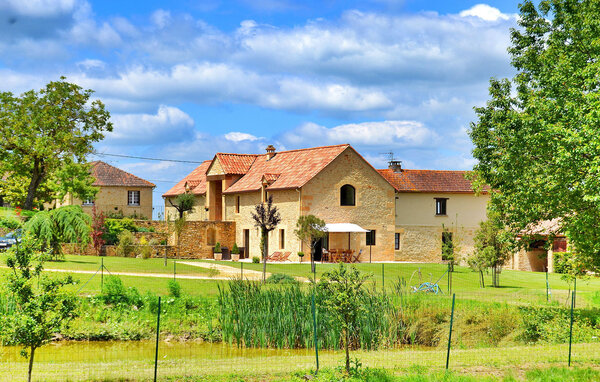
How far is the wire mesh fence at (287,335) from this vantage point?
14258 millimetres

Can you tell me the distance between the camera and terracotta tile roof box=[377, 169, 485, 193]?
49.9 meters

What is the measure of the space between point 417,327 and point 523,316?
3006mm

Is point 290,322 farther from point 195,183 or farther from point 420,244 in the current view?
point 195,183

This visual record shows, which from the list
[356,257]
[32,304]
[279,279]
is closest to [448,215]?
[356,257]

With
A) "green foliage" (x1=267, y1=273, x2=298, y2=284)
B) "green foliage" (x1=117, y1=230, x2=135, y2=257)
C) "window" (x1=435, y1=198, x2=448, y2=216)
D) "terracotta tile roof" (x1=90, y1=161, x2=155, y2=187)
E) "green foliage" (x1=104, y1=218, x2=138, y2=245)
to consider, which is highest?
"terracotta tile roof" (x1=90, y1=161, x2=155, y2=187)

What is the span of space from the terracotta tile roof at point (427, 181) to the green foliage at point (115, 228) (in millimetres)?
18296

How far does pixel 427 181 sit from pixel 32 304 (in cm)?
4188

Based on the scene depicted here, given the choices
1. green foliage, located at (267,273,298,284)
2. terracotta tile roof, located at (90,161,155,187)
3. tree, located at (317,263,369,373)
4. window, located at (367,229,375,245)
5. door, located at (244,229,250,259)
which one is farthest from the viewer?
terracotta tile roof, located at (90,161,155,187)

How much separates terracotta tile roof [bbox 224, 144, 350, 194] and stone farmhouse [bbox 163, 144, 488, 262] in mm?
69

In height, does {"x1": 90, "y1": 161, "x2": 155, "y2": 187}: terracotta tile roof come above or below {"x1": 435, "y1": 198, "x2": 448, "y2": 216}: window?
above

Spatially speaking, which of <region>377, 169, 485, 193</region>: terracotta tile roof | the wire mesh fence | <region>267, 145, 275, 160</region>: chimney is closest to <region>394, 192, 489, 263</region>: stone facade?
<region>377, 169, 485, 193</region>: terracotta tile roof

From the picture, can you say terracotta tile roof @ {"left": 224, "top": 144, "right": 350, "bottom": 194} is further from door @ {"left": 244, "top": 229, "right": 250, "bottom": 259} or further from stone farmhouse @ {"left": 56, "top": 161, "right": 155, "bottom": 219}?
stone farmhouse @ {"left": 56, "top": 161, "right": 155, "bottom": 219}

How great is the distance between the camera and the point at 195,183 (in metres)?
58.8

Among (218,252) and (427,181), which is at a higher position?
(427,181)
